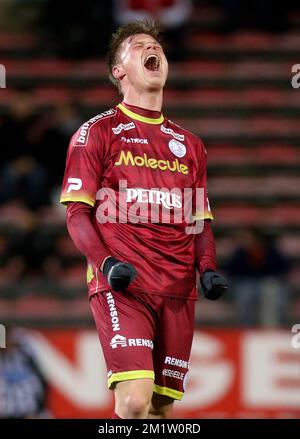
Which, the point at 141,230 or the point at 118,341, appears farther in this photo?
the point at 141,230

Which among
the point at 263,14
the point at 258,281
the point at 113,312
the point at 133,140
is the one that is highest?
the point at 263,14

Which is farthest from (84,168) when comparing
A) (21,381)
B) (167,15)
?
(167,15)

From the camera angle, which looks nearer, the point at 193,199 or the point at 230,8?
the point at 193,199

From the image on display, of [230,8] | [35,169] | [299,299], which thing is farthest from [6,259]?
[230,8]

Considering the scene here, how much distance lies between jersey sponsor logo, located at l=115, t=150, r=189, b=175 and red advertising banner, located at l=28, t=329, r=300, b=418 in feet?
13.4

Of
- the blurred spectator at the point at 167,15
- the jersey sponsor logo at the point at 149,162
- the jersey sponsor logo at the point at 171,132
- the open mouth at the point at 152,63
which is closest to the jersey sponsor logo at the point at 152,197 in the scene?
the jersey sponsor logo at the point at 149,162

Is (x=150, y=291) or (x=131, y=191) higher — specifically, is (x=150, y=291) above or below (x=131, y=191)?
below

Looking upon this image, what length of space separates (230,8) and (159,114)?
25.6 ft

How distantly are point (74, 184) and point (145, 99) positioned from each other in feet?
1.94

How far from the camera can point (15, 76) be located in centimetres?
1234

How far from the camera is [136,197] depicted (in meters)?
5.14

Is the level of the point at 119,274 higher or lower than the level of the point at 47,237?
lower

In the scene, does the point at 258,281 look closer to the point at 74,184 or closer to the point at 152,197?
the point at 152,197

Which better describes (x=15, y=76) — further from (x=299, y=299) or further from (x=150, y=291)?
(x=150, y=291)
